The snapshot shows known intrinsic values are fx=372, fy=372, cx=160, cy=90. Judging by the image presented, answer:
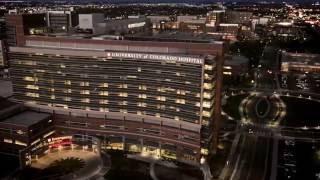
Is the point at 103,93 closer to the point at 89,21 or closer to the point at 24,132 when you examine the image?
the point at 24,132

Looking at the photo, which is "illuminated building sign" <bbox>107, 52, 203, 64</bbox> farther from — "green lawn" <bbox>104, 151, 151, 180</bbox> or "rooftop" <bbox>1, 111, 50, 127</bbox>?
"green lawn" <bbox>104, 151, 151, 180</bbox>

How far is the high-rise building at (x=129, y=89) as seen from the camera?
132375 millimetres

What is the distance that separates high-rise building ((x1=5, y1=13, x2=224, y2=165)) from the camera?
132 metres

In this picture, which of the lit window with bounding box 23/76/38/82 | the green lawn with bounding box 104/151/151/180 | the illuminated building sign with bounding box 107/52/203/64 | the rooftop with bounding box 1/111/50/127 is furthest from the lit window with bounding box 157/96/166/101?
the lit window with bounding box 23/76/38/82

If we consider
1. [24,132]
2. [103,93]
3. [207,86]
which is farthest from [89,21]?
[207,86]

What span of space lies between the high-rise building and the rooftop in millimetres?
4472

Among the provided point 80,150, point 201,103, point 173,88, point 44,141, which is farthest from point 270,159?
point 44,141

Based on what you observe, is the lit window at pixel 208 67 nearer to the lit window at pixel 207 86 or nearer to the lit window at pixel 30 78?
the lit window at pixel 207 86

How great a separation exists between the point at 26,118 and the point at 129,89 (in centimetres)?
4133

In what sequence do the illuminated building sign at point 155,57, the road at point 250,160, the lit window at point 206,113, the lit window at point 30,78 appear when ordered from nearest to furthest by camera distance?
the road at point 250,160
the illuminated building sign at point 155,57
the lit window at point 206,113
the lit window at point 30,78

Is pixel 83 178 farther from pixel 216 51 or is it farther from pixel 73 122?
pixel 216 51

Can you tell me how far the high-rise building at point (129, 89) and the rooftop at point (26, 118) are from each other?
14.7 ft

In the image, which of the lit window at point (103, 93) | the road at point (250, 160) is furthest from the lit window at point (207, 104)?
the lit window at point (103, 93)

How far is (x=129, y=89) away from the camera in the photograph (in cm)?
14188
